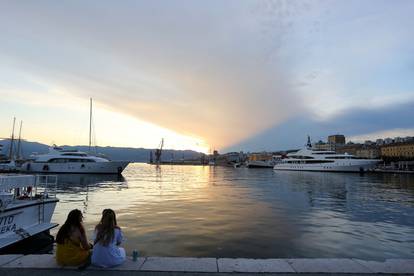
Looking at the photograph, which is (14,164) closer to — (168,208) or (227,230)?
(168,208)

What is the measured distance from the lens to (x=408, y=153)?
187 metres

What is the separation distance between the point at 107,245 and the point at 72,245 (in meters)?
0.78

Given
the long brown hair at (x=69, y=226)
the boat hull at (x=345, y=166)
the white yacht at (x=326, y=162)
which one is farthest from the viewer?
the white yacht at (x=326, y=162)

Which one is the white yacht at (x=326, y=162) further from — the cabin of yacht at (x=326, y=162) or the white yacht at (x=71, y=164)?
the white yacht at (x=71, y=164)

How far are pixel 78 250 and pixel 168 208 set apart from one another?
18.0 m

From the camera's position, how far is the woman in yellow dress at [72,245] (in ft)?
23.3

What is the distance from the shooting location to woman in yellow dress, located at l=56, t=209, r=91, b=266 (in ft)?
23.3

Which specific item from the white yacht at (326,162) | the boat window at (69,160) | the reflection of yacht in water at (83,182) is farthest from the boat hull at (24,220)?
the white yacht at (326,162)

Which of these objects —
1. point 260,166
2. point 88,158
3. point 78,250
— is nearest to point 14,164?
point 88,158

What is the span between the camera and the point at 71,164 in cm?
7856

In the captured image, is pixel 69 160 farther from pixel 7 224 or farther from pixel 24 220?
pixel 7 224

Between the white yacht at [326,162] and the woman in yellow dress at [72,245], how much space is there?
109714mm

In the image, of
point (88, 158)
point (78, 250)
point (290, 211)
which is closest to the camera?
point (78, 250)

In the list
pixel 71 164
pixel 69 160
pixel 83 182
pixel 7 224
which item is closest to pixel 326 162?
pixel 71 164
